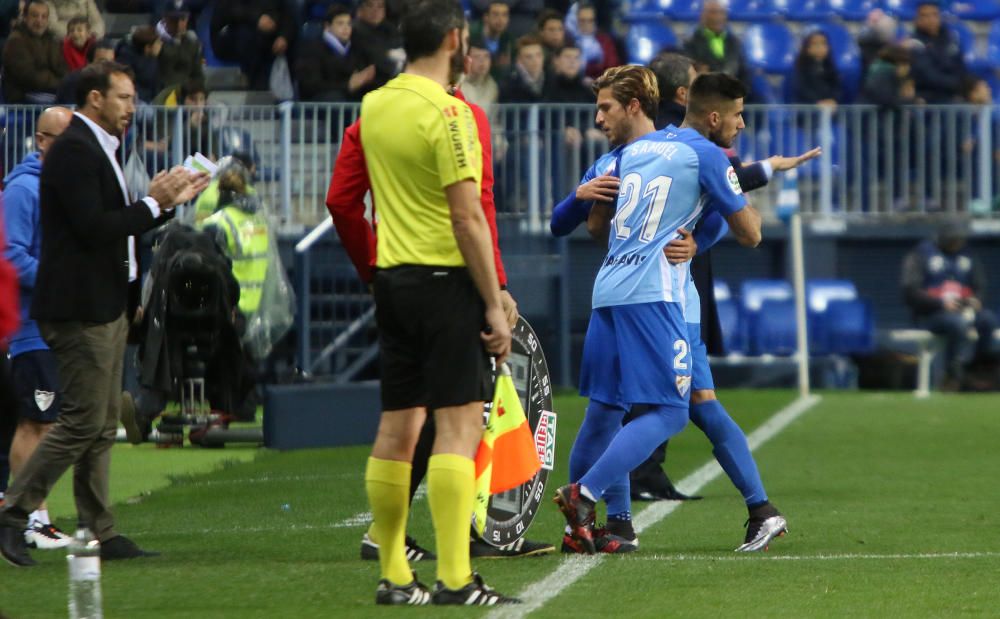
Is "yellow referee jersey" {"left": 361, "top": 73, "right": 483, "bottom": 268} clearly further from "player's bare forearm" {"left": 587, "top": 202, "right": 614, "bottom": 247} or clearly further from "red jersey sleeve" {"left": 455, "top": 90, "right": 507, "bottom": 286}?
"player's bare forearm" {"left": 587, "top": 202, "right": 614, "bottom": 247}

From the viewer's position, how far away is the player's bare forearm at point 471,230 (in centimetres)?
612

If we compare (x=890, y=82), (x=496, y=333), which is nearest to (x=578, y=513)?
(x=496, y=333)

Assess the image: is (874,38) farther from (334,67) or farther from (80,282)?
(80,282)

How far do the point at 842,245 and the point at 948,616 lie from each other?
14553 mm

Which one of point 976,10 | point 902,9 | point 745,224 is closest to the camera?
point 745,224

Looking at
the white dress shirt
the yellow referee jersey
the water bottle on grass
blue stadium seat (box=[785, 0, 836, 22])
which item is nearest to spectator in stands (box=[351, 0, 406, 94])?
blue stadium seat (box=[785, 0, 836, 22])

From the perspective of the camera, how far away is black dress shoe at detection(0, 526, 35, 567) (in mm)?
7812

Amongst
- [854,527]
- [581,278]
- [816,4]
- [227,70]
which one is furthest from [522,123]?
[854,527]

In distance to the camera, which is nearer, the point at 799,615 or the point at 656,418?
the point at 799,615

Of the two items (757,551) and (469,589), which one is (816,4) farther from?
(469,589)

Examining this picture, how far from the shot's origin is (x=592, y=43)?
2058 cm

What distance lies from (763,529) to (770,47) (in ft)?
48.8

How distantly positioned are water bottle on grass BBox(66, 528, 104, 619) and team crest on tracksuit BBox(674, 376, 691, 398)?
8.53 feet

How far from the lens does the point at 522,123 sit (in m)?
19.1
